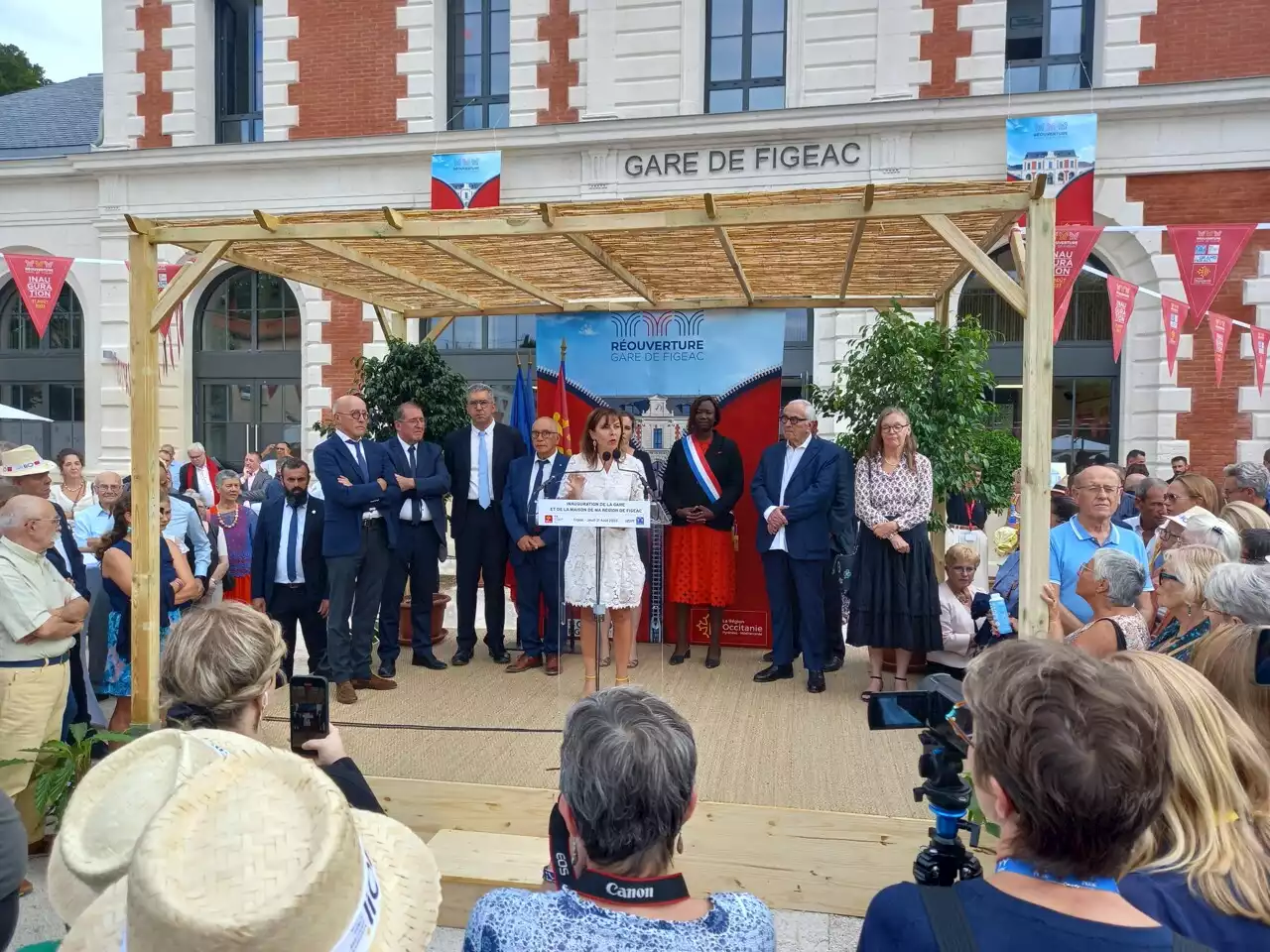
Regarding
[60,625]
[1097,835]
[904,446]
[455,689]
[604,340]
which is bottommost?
[455,689]

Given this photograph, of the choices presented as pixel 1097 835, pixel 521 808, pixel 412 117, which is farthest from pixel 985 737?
pixel 412 117

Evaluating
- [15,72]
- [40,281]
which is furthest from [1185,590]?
[15,72]

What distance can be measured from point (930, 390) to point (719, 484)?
155 cm

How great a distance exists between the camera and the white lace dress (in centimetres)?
540

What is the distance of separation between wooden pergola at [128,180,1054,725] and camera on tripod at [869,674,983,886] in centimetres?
213

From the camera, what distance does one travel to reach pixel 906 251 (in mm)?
5324

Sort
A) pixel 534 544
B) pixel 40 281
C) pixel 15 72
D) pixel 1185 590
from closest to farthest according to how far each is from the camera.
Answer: pixel 1185 590 → pixel 534 544 → pixel 40 281 → pixel 15 72

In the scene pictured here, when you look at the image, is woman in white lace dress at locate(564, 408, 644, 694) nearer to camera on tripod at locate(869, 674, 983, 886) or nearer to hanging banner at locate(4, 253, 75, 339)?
camera on tripod at locate(869, 674, 983, 886)

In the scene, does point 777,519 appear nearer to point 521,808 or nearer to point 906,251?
point 906,251

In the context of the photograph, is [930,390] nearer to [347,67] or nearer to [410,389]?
[410,389]

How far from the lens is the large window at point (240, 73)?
47.1 ft

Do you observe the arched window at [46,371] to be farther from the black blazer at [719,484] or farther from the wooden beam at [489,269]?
the black blazer at [719,484]

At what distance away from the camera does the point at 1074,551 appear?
14.6 feet

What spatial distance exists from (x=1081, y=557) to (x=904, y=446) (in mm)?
1388
